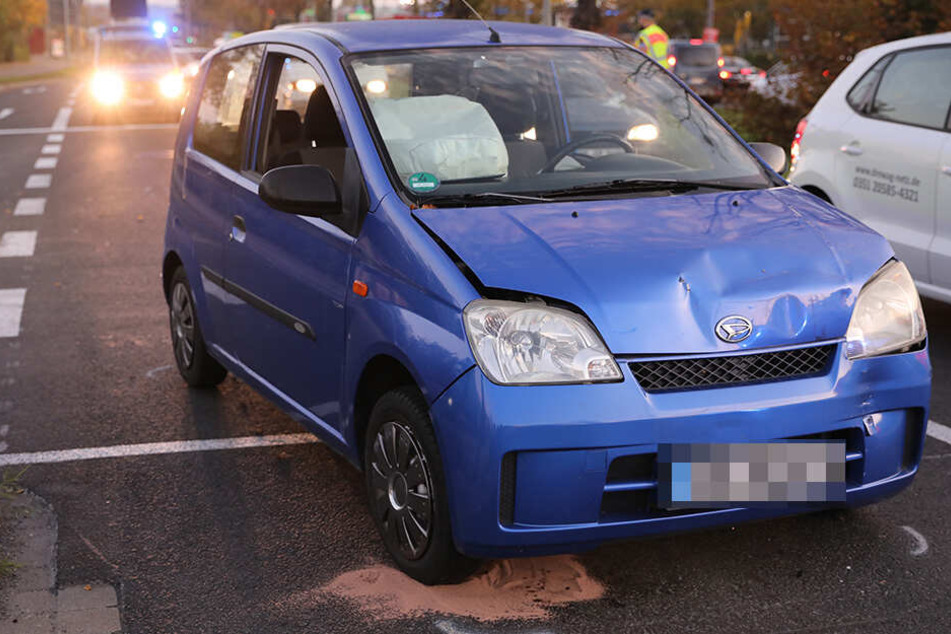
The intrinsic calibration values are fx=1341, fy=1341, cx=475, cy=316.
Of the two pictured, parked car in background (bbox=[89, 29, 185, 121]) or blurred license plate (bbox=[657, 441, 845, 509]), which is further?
parked car in background (bbox=[89, 29, 185, 121])

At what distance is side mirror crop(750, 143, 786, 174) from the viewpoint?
511cm

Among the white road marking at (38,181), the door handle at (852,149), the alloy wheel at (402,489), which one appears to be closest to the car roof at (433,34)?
the alloy wheel at (402,489)

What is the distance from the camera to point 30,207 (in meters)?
13.2

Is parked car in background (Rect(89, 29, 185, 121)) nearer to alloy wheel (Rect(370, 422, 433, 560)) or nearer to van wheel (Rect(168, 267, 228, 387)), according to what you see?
van wheel (Rect(168, 267, 228, 387))

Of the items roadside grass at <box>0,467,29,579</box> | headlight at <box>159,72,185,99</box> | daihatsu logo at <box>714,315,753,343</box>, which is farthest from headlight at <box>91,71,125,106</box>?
daihatsu logo at <box>714,315,753,343</box>

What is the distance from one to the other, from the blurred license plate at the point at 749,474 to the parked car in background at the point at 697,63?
95.3ft

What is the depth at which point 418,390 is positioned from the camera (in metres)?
3.88

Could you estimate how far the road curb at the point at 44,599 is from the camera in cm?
380

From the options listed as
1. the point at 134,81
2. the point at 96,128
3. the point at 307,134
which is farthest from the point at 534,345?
the point at 134,81

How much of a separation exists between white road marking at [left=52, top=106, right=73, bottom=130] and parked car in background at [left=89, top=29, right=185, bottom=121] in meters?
0.67

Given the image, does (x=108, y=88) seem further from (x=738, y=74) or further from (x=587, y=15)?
(x=738, y=74)

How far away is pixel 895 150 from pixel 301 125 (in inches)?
139

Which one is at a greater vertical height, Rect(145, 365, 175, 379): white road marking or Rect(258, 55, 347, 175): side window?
Rect(258, 55, 347, 175): side window

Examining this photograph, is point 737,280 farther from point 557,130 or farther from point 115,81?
point 115,81
